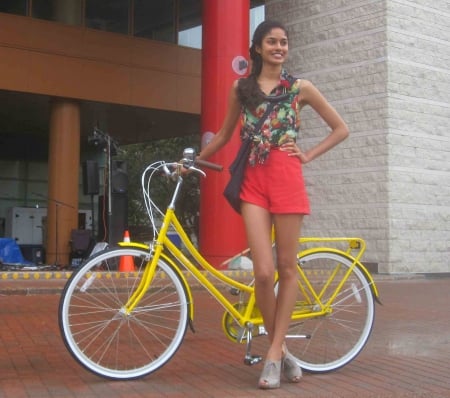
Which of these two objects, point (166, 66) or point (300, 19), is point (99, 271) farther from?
point (166, 66)

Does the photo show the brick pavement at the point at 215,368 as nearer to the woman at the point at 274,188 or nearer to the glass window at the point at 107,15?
the woman at the point at 274,188

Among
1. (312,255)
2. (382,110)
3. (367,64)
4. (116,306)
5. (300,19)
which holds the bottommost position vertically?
(116,306)

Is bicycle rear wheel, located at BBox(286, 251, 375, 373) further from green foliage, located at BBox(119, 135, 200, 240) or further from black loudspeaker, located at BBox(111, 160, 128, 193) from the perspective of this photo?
green foliage, located at BBox(119, 135, 200, 240)

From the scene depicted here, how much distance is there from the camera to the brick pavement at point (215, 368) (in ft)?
13.2

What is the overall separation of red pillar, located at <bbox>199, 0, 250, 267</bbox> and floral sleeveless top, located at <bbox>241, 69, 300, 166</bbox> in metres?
9.04

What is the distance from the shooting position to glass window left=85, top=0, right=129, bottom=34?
1856 centimetres

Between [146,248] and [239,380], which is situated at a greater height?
[146,248]

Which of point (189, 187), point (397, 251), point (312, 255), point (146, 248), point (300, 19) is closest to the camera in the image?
point (146, 248)

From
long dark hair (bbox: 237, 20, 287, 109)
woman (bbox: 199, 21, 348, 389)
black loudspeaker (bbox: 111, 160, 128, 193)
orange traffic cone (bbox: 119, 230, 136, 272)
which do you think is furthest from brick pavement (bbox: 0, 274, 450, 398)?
black loudspeaker (bbox: 111, 160, 128, 193)

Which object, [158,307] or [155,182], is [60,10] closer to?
[155,182]

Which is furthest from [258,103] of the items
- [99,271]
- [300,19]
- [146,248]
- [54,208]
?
[54,208]

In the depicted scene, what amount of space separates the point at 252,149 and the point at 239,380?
1412 mm

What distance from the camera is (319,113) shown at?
169 inches

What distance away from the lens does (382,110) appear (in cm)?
1384
